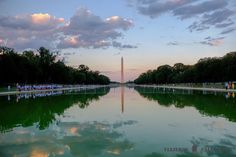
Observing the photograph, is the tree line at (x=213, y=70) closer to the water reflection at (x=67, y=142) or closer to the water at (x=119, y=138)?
the water at (x=119, y=138)

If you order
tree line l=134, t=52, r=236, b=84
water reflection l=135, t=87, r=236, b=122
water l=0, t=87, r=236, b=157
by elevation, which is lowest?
water l=0, t=87, r=236, b=157

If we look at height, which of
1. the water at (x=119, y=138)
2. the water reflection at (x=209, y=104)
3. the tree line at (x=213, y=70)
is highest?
the tree line at (x=213, y=70)

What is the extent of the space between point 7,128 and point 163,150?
5908 mm

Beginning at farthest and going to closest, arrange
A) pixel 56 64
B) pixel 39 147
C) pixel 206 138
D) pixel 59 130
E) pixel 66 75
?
1. pixel 66 75
2. pixel 56 64
3. pixel 59 130
4. pixel 206 138
5. pixel 39 147

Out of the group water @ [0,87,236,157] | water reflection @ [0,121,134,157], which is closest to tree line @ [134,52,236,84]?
water @ [0,87,236,157]

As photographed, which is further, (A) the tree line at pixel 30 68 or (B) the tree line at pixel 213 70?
(B) the tree line at pixel 213 70

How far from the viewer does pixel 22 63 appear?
61031 mm

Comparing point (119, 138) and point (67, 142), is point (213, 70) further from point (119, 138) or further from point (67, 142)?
point (67, 142)

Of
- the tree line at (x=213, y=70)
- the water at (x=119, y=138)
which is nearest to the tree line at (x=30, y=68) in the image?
the tree line at (x=213, y=70)

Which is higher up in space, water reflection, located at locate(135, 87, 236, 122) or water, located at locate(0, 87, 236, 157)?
water reflection, located at locate(135, 87, 236, 122)

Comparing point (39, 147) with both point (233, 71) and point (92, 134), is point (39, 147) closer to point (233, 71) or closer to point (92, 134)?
point (92, 134)

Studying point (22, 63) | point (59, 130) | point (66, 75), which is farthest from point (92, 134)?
point (66, 75)

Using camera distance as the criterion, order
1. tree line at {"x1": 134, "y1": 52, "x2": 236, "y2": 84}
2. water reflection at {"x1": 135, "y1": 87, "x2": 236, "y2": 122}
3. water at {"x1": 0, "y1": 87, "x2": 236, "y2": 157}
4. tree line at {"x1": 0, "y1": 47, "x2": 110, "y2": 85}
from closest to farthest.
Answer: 1. water at {"x1": 0, "y1": 87, "x2": 236, "y2": 157}
2. water reflection at {"x1": 135, "y1": 87, "x2": 236, "y2": 122}
3. tree line at {"x1": 0, "y1": 47, "x2": 110, "y2": 85}
4. tree line at {"x1": 134, "y1": 52, "x2": 236, "y2": 84}

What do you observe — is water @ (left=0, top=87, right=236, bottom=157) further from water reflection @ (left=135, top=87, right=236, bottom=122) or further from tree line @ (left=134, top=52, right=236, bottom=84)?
tree line @ (left=134, top=52, right=236, bottom=84)
